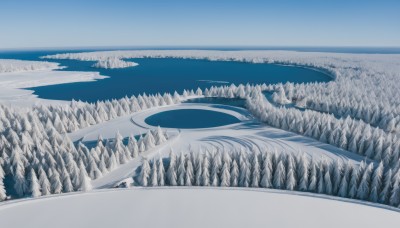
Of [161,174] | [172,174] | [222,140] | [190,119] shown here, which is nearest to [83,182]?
[161,174]

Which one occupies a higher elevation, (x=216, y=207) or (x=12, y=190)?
(x=216, y=207)

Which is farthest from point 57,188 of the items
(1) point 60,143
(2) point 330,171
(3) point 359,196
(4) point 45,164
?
(3) point 359,196

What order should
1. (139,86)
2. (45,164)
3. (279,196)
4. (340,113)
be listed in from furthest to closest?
(139,86) < (340,113) < (45,164) < (279,196)

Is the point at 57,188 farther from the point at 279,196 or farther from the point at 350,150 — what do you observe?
the point at 350,150

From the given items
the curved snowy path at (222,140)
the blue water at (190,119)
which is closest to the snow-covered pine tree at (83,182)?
the curved snowy path at (222,140)

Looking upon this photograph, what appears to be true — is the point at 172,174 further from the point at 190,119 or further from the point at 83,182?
the point at 190,119

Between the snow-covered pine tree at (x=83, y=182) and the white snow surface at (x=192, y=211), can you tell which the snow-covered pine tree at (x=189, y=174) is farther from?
the snow-covered pine tree at (x=83, y=182)

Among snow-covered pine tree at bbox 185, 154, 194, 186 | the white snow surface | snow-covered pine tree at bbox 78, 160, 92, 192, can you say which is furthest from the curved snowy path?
the white snow surface
